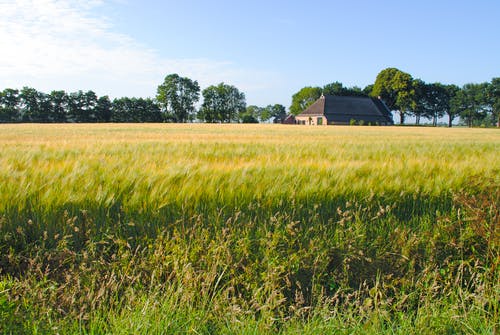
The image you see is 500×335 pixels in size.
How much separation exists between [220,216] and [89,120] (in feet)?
232

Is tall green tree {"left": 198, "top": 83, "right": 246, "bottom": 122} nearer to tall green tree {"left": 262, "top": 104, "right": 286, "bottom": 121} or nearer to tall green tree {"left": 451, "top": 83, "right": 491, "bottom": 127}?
tall green tree {"left": 262, "top": 104, "right": 286, "bottom": 121}

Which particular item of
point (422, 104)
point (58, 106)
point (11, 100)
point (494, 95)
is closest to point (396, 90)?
point (422, 104)

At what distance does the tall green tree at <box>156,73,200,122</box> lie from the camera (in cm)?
8362

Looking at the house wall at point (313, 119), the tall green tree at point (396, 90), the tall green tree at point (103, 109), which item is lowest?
the house wall at point (313, 119)

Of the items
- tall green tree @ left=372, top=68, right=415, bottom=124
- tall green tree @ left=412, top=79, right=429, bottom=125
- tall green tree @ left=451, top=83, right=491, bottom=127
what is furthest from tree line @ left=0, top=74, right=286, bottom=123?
tall green tree @ left=451, top=83, right=491, bottom=127

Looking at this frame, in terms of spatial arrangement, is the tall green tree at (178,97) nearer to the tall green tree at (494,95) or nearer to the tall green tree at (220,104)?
the tall green tree at (220,104)

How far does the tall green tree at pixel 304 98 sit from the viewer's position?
101812mm

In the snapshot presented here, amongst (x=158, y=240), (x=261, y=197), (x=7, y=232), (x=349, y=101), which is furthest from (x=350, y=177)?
(x=349, y=101)

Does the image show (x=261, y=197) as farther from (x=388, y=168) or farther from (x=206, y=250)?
(x=388, y=168)

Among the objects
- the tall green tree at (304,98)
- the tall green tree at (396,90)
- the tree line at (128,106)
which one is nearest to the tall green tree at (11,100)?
the tree line at (128,106)

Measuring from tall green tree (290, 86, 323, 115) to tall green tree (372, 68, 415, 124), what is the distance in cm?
1980

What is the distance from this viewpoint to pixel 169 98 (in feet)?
277

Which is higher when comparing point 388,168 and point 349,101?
point 349,101

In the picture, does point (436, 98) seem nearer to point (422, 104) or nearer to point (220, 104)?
point (422, 104)
